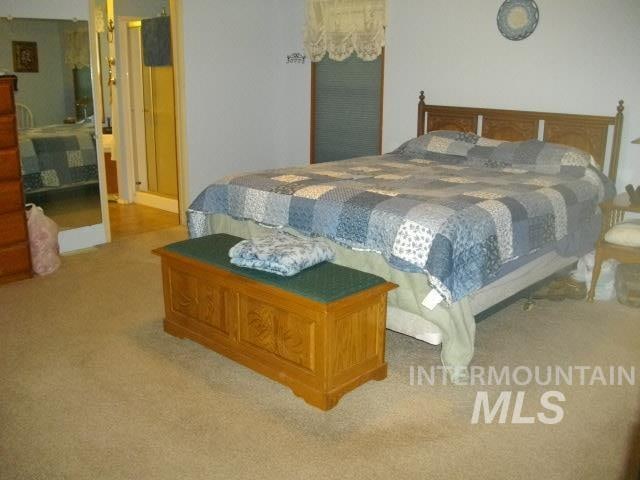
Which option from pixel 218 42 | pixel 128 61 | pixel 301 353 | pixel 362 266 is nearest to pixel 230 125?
pixel 218 42

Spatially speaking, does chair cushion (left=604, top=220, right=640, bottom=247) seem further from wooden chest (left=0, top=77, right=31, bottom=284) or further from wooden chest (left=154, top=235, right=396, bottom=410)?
wooden chest (left=0, top=77, right=31, bottom=284)

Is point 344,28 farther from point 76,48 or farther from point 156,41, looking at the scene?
point 76,48

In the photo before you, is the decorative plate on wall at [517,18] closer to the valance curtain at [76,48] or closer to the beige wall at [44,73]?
the valance curtain at [76,48]

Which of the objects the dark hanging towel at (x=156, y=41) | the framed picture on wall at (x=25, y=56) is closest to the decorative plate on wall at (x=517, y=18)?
the dark hanging towel at (x=156, y=41)

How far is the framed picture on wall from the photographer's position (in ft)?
14.4

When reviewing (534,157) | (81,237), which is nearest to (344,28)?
(534,157)

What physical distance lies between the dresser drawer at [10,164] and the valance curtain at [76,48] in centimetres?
100

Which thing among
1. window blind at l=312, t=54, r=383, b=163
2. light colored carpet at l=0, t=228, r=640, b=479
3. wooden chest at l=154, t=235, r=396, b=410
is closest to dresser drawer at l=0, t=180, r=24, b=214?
light colored carpet at l=0, t=228, r=640, b=479

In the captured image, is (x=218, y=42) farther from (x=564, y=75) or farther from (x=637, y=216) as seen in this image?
(x=637, y=216)

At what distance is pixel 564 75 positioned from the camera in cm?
441

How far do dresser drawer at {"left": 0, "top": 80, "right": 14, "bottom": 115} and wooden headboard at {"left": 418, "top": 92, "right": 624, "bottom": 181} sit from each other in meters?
2.99

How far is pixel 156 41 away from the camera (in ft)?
19.4

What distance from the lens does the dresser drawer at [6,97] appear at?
3.89m

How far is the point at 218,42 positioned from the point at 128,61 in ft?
4.02
